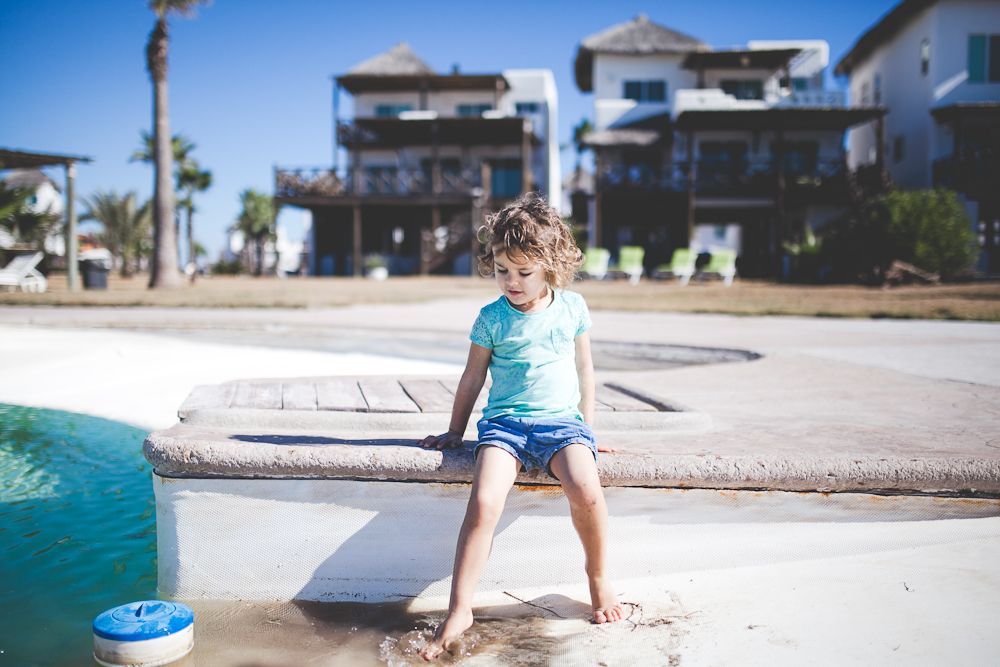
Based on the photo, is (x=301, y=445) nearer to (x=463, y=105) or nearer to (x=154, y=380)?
(x=154, y=380)

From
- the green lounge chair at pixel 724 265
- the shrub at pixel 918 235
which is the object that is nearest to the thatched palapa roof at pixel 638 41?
the green lounge chair at pixel 724 265

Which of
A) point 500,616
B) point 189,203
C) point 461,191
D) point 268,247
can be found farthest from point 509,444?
point 268,247

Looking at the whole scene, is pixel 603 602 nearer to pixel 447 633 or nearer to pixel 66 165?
pixel 447 633

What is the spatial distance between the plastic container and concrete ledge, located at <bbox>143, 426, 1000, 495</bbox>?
0.41 meters

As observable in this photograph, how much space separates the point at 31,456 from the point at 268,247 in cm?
5146

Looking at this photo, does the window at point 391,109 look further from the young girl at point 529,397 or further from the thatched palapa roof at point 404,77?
the young girl at point 529,397

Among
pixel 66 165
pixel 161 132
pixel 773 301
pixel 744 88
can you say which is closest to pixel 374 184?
pixel 161 132

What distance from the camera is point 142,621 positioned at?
1.79m

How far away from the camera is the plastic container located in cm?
176

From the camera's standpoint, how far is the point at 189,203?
44281 mm

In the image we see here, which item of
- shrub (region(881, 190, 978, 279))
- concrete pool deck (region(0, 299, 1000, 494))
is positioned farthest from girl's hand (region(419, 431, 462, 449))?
shrub (region(881, 190, 978, 279))

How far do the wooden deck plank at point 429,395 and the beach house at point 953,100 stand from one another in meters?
22.8

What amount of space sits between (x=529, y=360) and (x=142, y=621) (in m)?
1.27

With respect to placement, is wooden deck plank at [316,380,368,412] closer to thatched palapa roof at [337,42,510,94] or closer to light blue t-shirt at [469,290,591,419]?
light blue t-shirt at [469,290,591,419]
